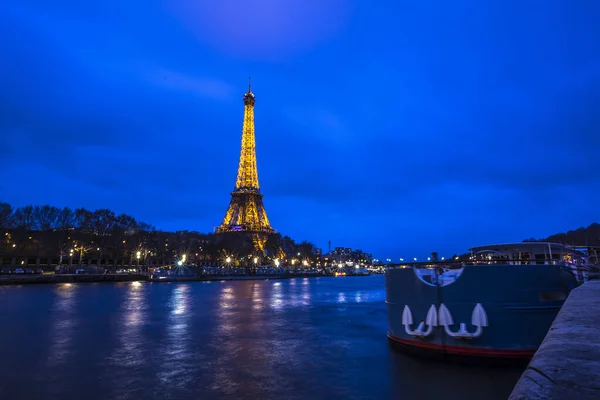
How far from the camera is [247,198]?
15375 centimetres

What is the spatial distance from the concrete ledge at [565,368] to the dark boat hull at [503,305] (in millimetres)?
10240

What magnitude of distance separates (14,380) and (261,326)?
1645 cm

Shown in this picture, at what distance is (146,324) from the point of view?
29.9 m

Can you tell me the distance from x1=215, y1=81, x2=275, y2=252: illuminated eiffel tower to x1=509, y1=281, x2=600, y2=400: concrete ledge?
14838cm

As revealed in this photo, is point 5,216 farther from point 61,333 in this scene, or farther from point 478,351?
point 478,351

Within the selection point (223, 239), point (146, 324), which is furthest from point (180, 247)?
point (146, 324)

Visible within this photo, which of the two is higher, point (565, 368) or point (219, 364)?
point (565, 368)

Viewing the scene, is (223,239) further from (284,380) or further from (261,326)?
(284,380)

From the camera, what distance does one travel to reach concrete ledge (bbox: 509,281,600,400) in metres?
3.32

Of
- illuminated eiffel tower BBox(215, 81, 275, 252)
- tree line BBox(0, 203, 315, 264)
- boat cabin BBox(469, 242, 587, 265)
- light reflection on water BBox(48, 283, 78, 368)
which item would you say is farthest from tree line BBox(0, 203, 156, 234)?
boat cabin BBox(469, 242, 587, 265)

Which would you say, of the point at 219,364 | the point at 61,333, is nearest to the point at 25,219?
the point at 61,333

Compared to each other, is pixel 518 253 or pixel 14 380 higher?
pixel 518 253

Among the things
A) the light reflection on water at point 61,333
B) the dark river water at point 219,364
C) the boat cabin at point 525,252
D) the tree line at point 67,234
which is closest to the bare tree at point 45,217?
the tree line at point 67,234

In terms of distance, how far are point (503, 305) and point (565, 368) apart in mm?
12897
